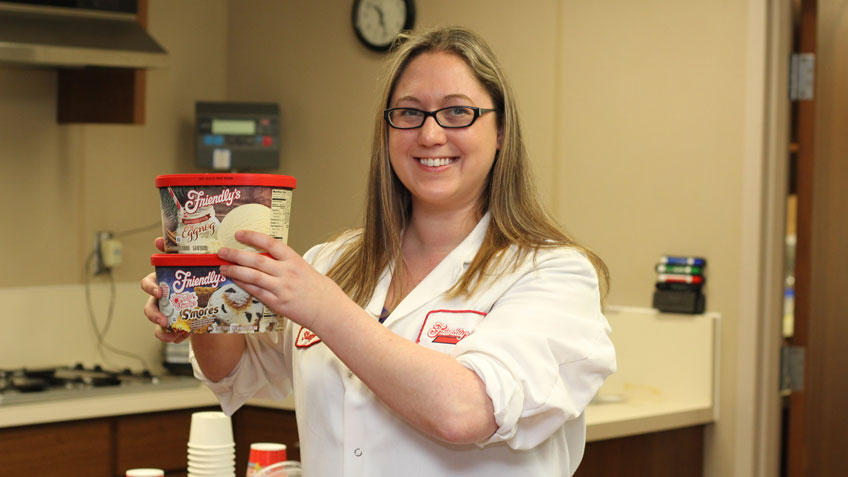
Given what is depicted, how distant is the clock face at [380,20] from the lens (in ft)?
11.2

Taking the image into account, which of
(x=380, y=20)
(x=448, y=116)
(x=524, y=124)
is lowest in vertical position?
(x=448, y=116)

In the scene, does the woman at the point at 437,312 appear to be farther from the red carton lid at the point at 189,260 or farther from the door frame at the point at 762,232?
the door frame at the point at 762,232

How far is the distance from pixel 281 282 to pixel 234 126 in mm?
2521

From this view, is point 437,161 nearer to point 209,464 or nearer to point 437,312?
point 437,312

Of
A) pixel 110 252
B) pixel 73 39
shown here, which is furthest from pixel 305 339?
pixel 110 252

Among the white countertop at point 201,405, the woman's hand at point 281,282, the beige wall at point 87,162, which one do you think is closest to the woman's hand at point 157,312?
the woman's hand at point 281,282

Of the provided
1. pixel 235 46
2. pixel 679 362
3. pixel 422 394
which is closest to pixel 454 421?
pixel 422 394

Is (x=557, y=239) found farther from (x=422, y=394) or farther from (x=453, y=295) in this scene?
(x=422, y=394)

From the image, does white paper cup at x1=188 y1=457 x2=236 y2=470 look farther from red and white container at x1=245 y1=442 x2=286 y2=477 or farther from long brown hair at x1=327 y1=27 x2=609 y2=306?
long brown hair at x1=327 y1=27 x2=609 y2=306

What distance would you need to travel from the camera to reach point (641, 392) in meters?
2.84

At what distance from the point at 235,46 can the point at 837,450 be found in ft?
8.56

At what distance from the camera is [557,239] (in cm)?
143

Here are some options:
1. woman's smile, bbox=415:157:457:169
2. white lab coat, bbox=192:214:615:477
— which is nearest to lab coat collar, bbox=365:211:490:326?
white lab coat, bbox=192:214:615:477

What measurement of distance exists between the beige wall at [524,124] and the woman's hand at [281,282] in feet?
5.94
